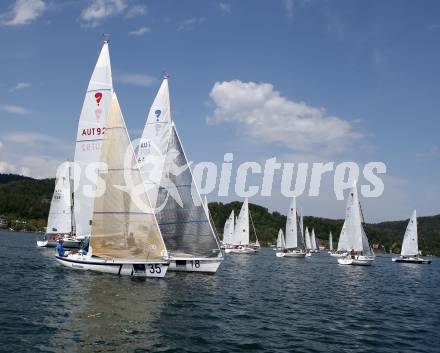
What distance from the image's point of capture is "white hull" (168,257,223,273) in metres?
40.1

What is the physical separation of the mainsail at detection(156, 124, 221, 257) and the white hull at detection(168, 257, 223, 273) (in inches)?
25.0

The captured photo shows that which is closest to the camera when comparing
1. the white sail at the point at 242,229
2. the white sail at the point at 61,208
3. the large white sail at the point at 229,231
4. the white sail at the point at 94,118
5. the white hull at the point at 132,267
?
the white hull at the point at 132,267

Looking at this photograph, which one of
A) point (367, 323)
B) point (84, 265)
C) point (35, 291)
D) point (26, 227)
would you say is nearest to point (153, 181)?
point (84, 265)

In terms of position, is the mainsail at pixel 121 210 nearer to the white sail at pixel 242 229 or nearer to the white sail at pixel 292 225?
the white sail at pixel 292 225

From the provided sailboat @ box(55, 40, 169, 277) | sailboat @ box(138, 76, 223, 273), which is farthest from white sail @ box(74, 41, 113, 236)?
sailboat @ box(55, 40, 169, 277)

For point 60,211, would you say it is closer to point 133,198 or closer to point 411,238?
point 133,198

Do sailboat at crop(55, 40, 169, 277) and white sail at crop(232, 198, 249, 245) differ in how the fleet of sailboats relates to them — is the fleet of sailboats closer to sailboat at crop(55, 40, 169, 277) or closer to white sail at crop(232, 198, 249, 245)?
sailboat at crop(55, 40, 169, 277)

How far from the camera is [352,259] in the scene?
76.2 m

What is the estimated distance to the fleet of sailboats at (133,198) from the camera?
34719 mm

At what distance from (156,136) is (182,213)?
8370 mm

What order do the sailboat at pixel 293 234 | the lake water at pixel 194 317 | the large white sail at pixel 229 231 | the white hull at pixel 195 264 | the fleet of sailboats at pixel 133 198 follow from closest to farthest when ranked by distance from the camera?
the lake water at pixel 194 317 → the fleet of sailboats at pixel 133 198 → the white hull at pixel 195 264 → the sailboat at pixel 293 234 → the large white sail at pixel 229 231

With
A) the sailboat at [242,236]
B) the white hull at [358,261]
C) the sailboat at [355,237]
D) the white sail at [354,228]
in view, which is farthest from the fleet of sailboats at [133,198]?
the sailboat at [242,236]

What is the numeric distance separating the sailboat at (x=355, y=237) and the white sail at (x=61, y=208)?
45886 mm

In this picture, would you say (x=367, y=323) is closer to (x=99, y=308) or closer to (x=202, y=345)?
(x=202, y=345)
